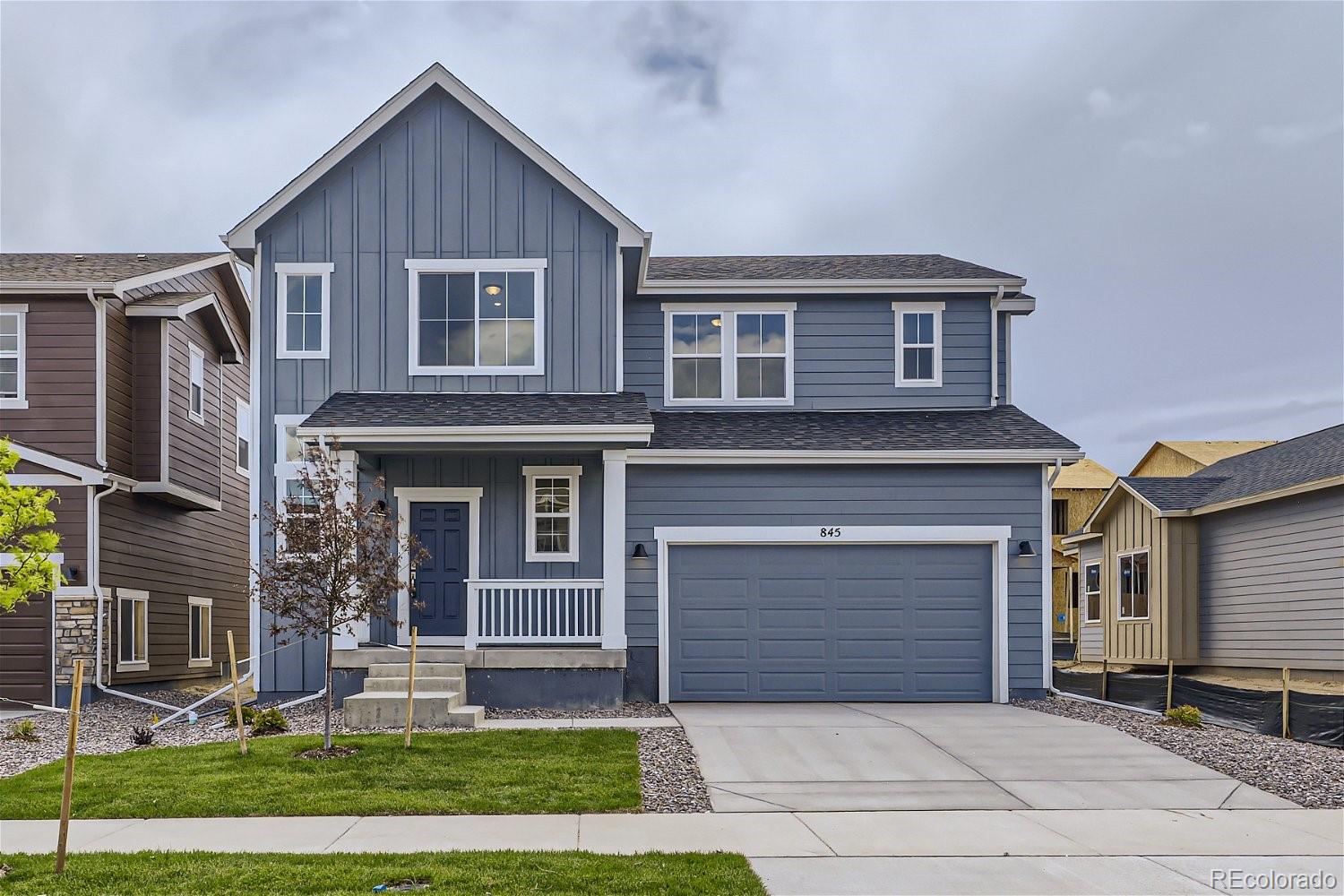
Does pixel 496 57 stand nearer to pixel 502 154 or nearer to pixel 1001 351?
pixel 502 154

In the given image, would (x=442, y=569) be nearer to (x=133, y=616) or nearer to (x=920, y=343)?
(x=133, y=616)

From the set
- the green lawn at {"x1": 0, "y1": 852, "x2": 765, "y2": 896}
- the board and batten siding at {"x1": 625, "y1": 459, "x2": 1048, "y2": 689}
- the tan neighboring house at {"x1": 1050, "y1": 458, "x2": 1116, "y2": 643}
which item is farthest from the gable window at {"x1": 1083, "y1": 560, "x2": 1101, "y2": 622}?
the green lawn at {"x1": 0, "y1": 852, "x2": 765, "y2": 896}

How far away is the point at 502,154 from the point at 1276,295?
2432cm

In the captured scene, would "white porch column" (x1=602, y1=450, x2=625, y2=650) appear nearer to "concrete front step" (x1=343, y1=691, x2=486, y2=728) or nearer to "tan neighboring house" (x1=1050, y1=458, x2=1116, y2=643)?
"concrete front step" (x1=343, y1=691, x2=486, y2=728)

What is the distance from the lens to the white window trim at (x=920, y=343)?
1720 centimetres

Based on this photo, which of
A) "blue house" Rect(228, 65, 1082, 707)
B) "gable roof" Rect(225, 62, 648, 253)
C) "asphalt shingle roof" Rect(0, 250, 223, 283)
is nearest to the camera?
"blue house" Rect(228, 65, 1082, 707)

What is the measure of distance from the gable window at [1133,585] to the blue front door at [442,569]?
44.0ft

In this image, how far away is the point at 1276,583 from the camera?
18125 millimetres

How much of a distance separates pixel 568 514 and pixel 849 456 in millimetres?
3903

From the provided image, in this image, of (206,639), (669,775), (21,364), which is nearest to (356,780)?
(669,775)

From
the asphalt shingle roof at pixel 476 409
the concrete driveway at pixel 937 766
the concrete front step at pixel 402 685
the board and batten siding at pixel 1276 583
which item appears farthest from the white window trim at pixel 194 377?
the board and batten siding at pixel 1276 583

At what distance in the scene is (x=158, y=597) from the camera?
747 inches

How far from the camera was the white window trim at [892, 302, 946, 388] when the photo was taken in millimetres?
17195

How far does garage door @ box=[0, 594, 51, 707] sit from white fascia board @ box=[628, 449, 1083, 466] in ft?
28.8
